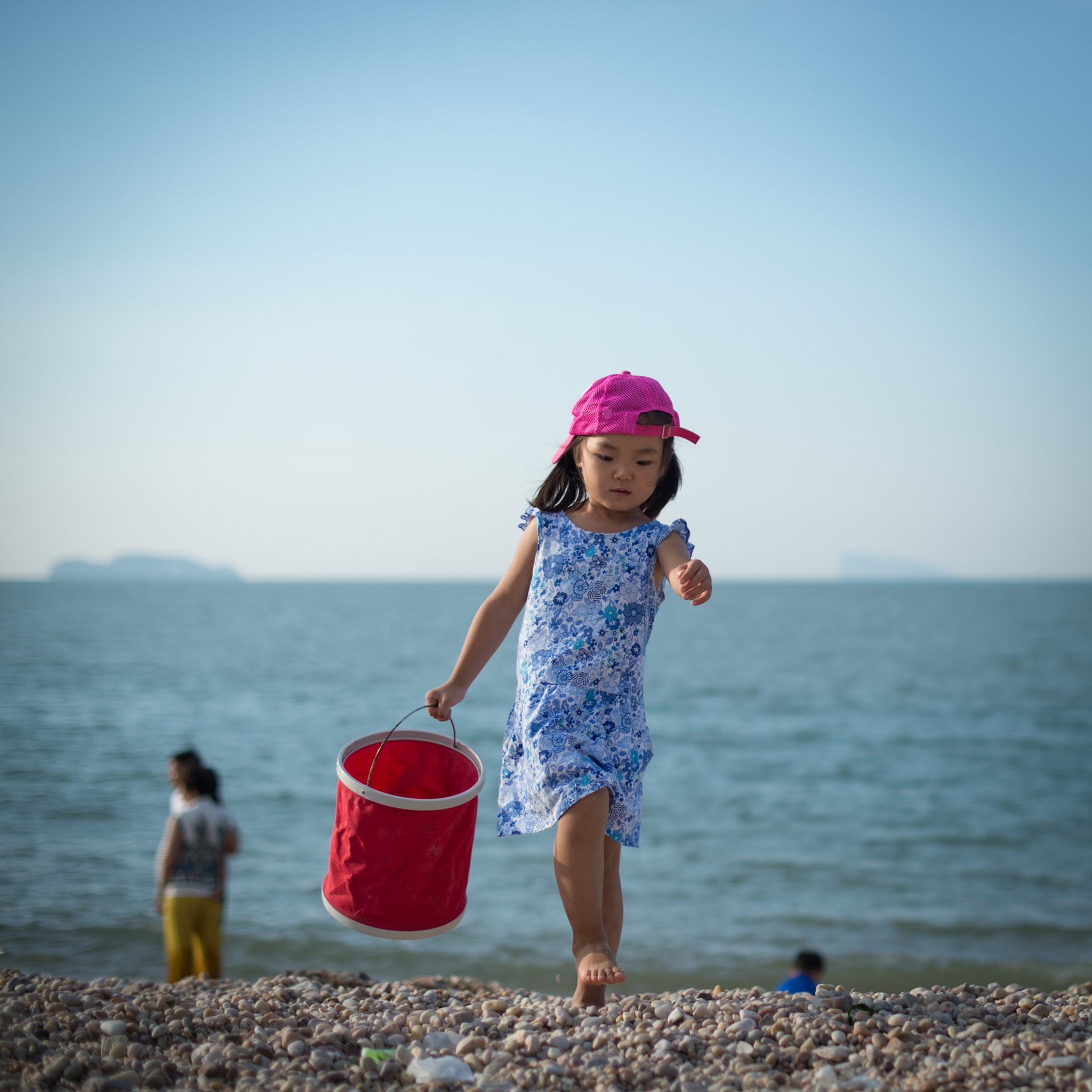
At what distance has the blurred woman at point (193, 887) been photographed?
238 inches

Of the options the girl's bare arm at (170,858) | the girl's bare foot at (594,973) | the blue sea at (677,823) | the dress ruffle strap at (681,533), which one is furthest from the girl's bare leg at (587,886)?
the blue sea at (677,823)

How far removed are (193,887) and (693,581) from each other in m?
4.95

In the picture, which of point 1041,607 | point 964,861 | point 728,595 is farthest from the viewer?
point 728,595

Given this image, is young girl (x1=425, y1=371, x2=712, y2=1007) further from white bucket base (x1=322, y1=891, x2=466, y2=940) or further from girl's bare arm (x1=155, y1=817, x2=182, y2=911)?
girl's bare arm (x1=155, y1=817, x2=182, y2=911)

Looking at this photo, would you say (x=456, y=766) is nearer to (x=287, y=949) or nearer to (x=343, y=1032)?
(x=343, y=1032)

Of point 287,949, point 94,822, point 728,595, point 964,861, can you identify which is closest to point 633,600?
point 287,949

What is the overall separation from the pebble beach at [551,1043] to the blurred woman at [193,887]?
3255 mm

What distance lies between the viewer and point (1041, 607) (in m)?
83.5

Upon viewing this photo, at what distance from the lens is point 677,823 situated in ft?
41.6

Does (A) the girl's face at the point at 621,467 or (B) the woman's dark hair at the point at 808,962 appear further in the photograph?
(B) the woman's dark hair at the point at 808,962

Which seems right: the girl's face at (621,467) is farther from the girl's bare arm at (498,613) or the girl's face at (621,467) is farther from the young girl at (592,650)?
the girl's bare arm at (498,613)

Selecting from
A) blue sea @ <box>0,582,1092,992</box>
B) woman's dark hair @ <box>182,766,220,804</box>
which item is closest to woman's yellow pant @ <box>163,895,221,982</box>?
woman's dark hair @ <box>182,766,220,804</box>

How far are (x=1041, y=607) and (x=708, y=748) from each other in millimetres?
77821

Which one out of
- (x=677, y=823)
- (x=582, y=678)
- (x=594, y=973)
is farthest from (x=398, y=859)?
(x=677, y=823)
